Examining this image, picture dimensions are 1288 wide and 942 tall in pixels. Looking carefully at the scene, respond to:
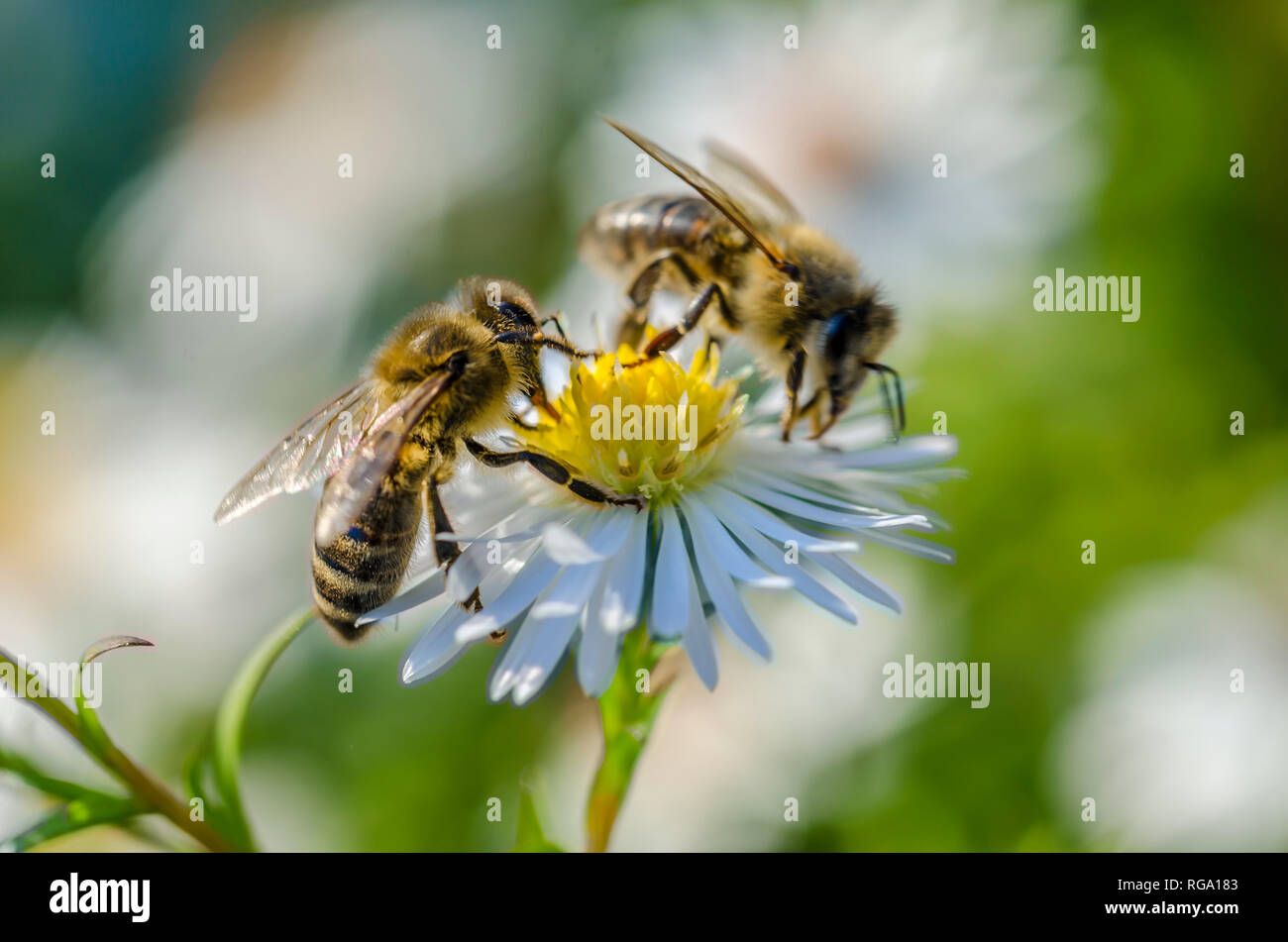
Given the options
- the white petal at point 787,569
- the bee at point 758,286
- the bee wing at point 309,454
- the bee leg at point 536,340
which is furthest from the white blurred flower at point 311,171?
the white petal at point 787,569

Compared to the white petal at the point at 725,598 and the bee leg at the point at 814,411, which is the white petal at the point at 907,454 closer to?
the bee leg at the point at 814,411

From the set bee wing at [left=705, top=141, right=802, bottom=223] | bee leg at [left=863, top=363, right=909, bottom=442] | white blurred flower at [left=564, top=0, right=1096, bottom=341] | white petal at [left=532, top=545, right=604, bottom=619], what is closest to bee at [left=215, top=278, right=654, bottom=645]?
white petal at [left=532, top=545, right=604, bottom=619]

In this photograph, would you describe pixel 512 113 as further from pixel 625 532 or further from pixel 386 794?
pixel 625 532

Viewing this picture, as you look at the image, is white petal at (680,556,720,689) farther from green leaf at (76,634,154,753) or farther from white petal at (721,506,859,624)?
green leaf at (76,634,154,753)

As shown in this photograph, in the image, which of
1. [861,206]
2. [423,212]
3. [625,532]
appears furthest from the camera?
[423,212]

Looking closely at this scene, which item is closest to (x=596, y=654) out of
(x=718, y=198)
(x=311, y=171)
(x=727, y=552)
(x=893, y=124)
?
(x=727, y=552)

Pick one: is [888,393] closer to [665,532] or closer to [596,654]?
[665,532]
